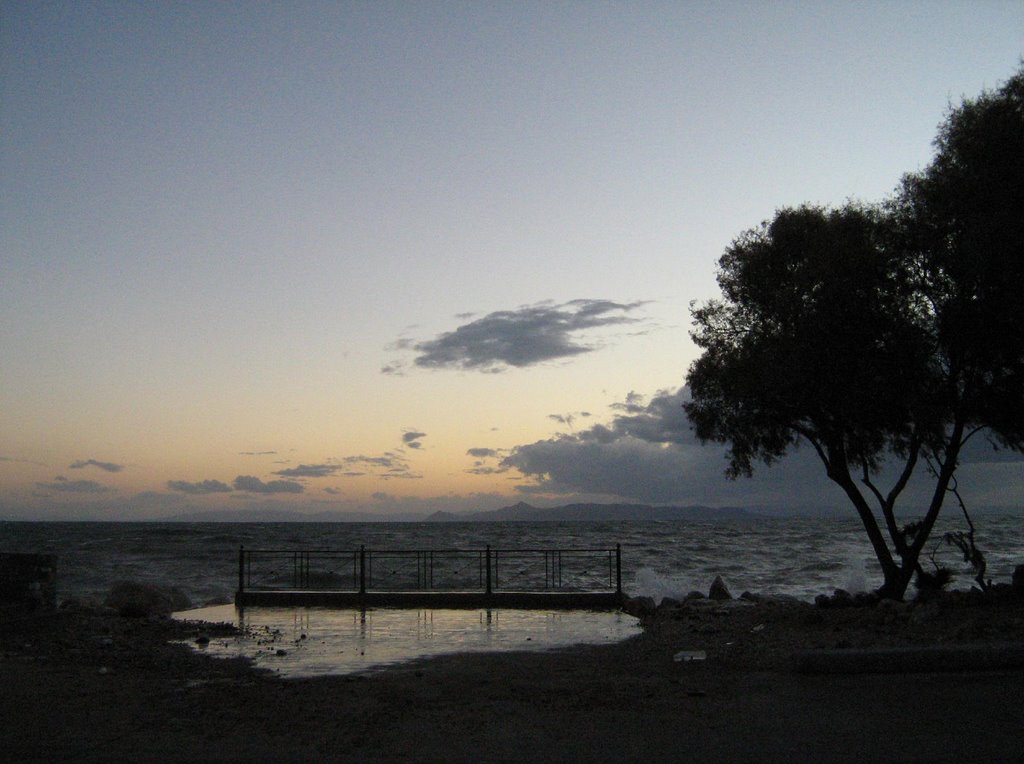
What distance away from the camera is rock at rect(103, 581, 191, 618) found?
59.7 feet

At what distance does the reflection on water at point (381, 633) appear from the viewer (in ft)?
40.2

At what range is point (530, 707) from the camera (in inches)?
342

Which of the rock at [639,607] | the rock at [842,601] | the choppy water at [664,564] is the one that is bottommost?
the choppy water at [664,564]

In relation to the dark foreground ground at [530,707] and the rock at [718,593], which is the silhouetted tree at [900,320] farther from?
the rock at [718,593]

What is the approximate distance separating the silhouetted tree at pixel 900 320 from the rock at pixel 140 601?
1256 centimetres

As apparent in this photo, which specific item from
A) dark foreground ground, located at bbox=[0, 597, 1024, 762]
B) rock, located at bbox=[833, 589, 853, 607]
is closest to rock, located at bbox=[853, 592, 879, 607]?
rock, located at bbox=[833, 589, 853, 607]

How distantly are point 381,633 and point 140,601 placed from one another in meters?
7.14

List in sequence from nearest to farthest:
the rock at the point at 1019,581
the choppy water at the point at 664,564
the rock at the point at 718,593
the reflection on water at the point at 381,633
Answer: the reflection on water at the point at 381,633
the rock at the point at 1019,581
the rock at the point at 718,593
the choppy water at the point at 664,564

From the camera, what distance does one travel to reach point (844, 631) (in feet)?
43.5

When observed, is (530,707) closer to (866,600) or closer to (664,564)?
(866,600)

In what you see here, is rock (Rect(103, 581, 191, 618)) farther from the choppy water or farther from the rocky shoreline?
the rocky shoreline

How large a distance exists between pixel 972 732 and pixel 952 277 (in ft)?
30.3

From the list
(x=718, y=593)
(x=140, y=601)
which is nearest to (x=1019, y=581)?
(x=718, y=593)

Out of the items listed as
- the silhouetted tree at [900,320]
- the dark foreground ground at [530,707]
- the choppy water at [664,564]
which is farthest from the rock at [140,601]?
the silhouetted tree at [900,320]
